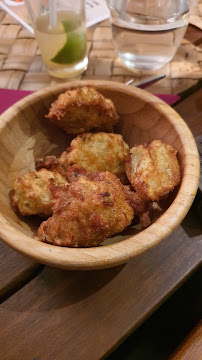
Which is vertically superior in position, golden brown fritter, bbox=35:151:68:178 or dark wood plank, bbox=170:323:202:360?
golden brown fritter, bbox=35:151:68:178

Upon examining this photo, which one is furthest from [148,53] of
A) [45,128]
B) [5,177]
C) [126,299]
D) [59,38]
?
[126,299]

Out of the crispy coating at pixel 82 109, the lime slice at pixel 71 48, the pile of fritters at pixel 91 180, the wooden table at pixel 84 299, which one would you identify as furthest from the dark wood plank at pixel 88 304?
the lime slice at pixel 71 48

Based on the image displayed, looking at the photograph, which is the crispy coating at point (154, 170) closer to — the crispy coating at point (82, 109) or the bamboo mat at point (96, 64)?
the crispy coating at point (82, 109)

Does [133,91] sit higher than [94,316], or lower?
higher

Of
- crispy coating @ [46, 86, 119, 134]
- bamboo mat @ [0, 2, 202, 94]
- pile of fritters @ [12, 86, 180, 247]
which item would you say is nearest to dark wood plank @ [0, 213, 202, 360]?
pile of fritters @ [12, 86, 180, 247]

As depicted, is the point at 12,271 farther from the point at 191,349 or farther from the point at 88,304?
the point at 191,349

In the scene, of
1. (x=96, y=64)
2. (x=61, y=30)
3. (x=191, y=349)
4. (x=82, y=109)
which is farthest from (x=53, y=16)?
(x=191, y=349)

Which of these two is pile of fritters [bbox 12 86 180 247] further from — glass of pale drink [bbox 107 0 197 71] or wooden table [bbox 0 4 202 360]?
glass of pale drink [bbox 107 0 197 71]

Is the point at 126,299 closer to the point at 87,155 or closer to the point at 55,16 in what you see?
the point at 87,155
